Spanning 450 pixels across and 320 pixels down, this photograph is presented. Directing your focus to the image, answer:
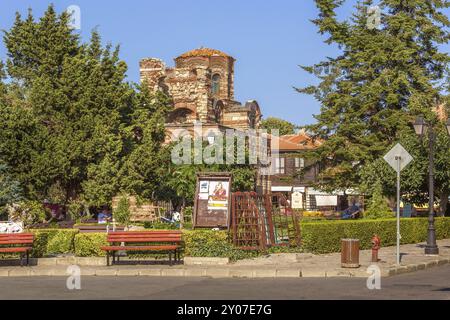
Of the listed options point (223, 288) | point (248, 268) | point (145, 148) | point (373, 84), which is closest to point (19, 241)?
point (248, 268)

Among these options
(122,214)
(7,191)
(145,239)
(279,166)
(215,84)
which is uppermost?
(215,84)

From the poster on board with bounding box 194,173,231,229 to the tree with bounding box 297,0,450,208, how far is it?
71.0 ft

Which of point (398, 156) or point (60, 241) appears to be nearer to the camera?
point (398, 156)

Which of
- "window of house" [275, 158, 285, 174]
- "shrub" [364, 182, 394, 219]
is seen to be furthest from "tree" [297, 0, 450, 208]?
"window of house" [275, 158, 285, 174]

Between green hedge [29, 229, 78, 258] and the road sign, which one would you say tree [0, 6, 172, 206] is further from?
the road sign

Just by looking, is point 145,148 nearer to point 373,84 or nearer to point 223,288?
point 373,84

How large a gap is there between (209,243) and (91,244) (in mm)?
3431

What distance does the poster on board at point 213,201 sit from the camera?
2203 centimetres

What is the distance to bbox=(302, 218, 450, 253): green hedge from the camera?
2408 cm

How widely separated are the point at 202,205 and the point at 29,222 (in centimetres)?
1474

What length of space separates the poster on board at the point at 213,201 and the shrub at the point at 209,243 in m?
1.00

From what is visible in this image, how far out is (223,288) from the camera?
48.7 feet

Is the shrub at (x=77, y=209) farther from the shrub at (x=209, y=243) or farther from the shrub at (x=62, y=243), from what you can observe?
the shrub at (x=209, y=243)

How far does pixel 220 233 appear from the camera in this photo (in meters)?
20.8
